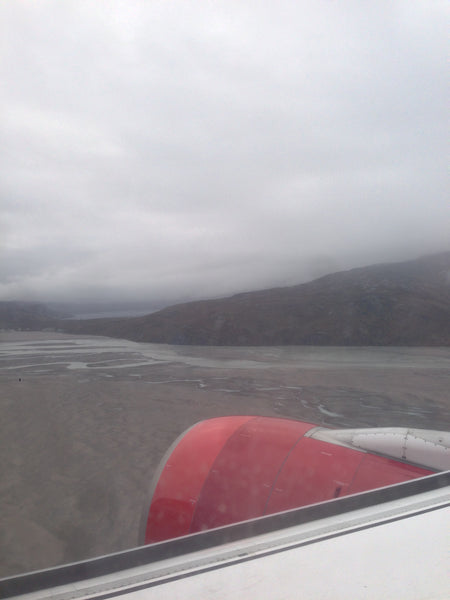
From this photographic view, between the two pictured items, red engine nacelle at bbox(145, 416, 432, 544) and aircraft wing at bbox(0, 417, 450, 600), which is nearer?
aircraft wing at bbox(0, 417, 450, 600)

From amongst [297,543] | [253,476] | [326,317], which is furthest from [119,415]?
[326,317]

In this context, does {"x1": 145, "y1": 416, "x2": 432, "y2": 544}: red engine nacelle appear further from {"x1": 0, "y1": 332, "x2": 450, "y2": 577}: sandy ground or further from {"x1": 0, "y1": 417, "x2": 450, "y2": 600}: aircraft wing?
{"x1": 0, "y1": 332, "x2": 450, "y2": 577}: sandy ground

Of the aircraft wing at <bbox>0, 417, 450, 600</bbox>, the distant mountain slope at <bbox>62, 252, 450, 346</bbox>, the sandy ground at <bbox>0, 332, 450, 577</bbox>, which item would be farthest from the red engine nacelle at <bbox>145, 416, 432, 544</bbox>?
the distant mountain slope at <bbox>62, 252, 450, 346</bbox>

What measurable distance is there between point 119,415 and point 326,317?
40.9 meters

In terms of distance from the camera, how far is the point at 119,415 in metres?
11.1

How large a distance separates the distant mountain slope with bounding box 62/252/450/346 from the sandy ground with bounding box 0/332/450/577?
20.3m

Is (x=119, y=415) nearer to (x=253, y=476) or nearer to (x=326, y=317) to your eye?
(x=253, y=476)

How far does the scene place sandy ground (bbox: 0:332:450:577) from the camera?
16.9 ft

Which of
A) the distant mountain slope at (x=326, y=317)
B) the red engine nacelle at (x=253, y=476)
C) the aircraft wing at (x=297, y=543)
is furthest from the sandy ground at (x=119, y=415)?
the distant mountain slope at (x=326, y=317)

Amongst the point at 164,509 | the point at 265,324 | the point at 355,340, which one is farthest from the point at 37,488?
the point at 265,324

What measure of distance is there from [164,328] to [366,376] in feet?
128

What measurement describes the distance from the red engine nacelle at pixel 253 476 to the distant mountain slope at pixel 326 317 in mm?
39798

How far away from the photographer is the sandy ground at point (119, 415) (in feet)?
16.9

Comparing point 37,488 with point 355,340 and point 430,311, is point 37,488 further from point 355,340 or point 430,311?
point 430,311
